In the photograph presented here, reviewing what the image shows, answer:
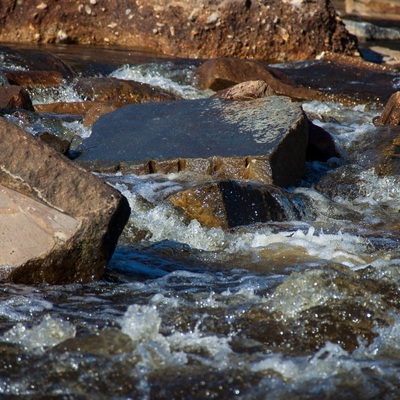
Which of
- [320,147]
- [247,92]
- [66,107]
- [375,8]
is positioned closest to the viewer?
[320,147]

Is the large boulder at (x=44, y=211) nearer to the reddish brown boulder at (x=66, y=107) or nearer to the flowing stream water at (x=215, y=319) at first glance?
the flowing stream water at (x=215, y=319)

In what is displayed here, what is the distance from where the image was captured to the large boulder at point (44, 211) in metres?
3.75

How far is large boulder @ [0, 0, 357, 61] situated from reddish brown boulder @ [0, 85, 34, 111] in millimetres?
5182

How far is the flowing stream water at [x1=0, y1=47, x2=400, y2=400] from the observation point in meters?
2.86

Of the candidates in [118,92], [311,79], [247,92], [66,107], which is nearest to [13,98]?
[66,107]

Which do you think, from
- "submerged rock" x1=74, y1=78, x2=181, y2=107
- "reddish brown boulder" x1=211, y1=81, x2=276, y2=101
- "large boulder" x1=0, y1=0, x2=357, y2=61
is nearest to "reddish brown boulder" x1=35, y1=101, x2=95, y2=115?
"submerged rock" x1=74, y1=78, x2=181, y2=107

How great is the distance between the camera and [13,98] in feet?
25.5

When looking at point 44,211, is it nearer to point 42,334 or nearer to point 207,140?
point 42,334

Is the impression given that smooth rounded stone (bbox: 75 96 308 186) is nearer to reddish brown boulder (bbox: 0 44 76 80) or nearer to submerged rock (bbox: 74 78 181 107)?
submerged rock (bbox: 74 78 181 107)

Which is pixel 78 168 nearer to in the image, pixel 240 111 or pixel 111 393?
pixel 111 393

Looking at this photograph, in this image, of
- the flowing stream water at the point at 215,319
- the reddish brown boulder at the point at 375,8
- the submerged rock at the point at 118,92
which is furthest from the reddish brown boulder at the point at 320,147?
the reddish brown boulder at the point at 375,8

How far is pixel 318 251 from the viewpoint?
15.1 feet

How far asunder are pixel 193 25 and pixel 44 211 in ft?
30.9

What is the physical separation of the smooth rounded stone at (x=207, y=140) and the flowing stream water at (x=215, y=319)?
73 cm
